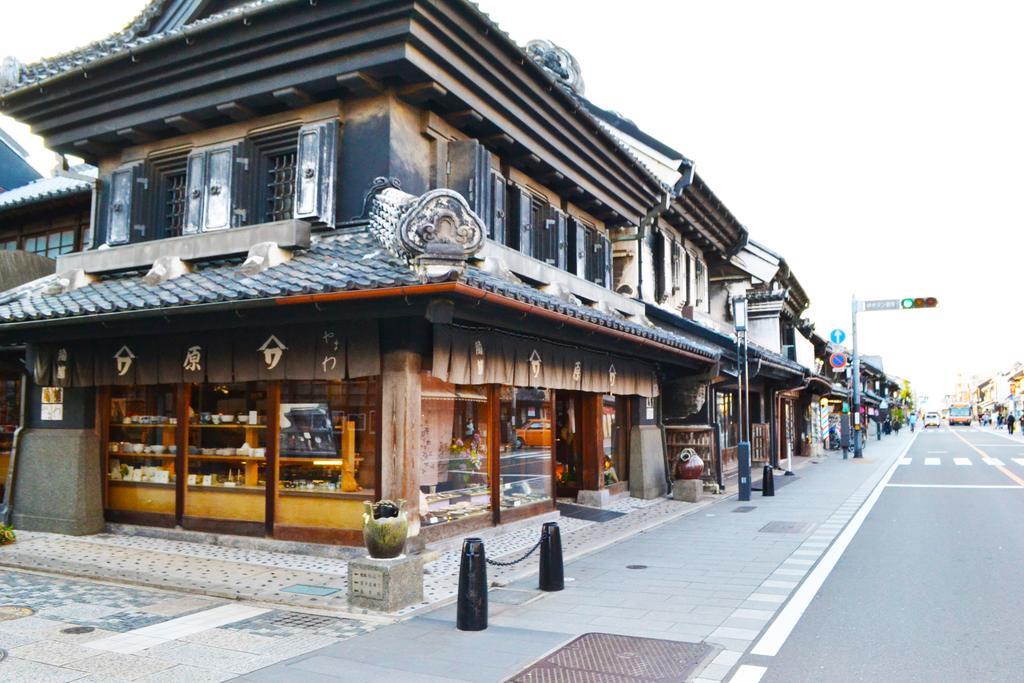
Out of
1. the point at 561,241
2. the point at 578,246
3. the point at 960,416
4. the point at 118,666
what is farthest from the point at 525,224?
the point at 960,416

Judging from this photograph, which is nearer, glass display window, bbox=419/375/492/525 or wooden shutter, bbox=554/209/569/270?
glass display window, bbox=419/375/492/525

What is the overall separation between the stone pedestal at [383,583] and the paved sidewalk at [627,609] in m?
0.37

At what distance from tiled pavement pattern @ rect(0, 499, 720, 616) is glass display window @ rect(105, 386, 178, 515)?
2.11 feet

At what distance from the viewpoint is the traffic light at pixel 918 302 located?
30484mm

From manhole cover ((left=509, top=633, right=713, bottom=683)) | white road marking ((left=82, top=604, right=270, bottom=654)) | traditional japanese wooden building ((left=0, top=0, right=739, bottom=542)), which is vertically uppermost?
traditional japanese wooden building ((left=0, top=0, right=739, bottom=542))

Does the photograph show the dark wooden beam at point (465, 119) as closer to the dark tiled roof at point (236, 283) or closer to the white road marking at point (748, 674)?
the dark tiled roof at point (236, 283)

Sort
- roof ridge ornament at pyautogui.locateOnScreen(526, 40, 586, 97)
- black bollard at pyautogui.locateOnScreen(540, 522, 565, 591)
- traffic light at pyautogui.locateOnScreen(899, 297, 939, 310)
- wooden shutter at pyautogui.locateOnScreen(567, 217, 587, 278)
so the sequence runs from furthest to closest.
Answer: traffic light at pyautogui.locateOnScreen(899, 297, 939, 310) < roof ridge ornament at pyautogui.locateOnScreen(526, 40, 586, 97) < wooden shutter at pyautogui.locateOnScreen(567, 217, 587, 278) < black bollard at pyautogui.locateOnScreen(540, 522, 565, 591)

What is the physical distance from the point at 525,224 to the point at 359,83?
14.4ft

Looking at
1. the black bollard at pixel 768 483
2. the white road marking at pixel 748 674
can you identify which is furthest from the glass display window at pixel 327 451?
the black bollard at pixel 768 483

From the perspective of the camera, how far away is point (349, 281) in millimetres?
8562

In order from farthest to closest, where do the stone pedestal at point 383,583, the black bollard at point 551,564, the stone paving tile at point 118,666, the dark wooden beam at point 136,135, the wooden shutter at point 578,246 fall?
the wooden shutter at point 578,246 → the dark wooden beam at point 136,135 → the black bollard at point 551,564 → the stone pedestal at point 383,583 → the stone paving tile at point 118,666

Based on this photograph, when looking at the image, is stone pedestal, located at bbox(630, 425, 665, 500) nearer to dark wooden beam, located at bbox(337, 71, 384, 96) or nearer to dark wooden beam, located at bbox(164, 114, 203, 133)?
dark wooden beam, located at bbox(337, 71, 384, 96)

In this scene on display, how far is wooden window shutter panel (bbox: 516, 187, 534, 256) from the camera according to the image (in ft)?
45.9

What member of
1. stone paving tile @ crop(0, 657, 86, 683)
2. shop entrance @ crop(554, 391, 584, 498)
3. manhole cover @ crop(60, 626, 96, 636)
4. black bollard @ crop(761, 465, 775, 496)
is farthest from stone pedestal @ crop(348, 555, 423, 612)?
black bollard @ crop(761, 465, 775, 496)
